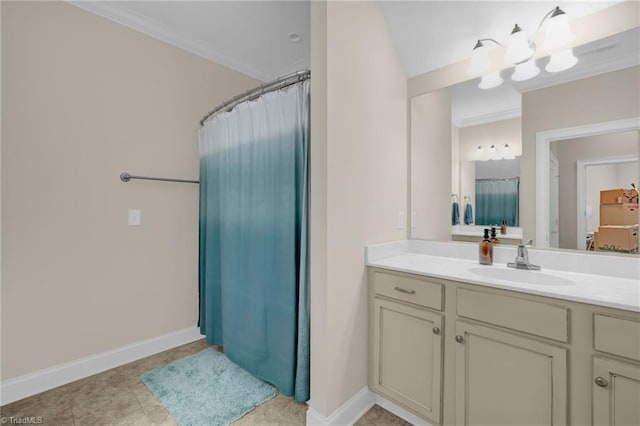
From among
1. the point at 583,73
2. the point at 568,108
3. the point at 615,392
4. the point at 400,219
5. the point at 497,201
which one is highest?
the point at 583,73

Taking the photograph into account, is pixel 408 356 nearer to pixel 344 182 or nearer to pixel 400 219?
pixel 400 219

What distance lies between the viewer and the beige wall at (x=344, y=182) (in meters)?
1.40

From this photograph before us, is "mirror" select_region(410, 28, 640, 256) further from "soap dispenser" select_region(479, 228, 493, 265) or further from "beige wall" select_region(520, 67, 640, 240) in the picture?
"soap dispenser" select_region(479, 228, 493, 265)

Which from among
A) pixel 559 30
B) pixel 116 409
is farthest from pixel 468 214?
pixel 116 409

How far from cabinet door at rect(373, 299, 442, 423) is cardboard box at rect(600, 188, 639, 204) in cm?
A: 99

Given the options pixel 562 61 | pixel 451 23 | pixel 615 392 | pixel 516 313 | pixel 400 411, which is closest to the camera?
pixel 615 392

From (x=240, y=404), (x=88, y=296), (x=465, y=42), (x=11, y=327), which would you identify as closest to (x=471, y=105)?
(x=465, y=42)

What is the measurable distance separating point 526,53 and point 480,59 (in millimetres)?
221

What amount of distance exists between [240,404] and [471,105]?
7.45 feet

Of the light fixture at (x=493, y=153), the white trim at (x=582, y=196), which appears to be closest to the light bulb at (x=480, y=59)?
the light fixture at (x=493, y=153)

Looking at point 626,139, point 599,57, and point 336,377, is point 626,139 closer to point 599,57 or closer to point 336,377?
point 599,57

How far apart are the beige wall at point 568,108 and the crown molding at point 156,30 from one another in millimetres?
2389

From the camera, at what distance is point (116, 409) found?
1.60m

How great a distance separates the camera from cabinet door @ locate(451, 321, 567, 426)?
3.42ft
